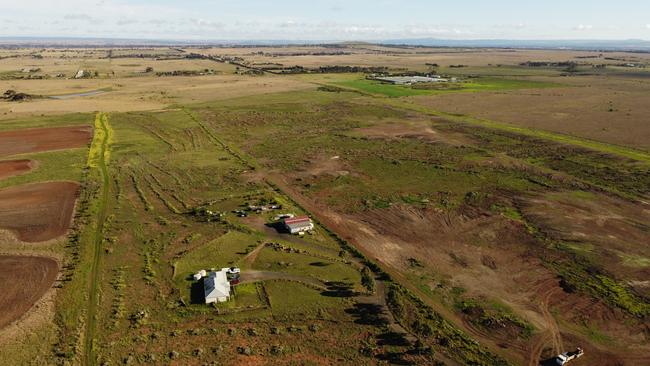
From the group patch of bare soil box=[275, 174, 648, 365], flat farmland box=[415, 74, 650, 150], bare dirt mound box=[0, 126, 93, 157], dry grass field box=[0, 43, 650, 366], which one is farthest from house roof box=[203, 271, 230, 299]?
flat farmland box=[415, 74, 650, 150]

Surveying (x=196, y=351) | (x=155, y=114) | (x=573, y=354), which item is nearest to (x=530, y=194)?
(x=573, y=354)

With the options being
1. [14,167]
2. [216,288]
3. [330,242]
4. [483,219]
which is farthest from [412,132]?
[14,167]

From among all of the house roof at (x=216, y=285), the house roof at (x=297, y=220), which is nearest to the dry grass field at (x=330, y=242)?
the house roof at (x=216, y=285)

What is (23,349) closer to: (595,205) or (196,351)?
(196,351)

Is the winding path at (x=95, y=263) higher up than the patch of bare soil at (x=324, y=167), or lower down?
lower down

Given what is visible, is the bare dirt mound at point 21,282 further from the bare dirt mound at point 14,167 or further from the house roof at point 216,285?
the bare dirt mound at point 14,167

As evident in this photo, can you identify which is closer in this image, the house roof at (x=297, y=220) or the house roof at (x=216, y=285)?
the house roof at (x=216, y=285)
